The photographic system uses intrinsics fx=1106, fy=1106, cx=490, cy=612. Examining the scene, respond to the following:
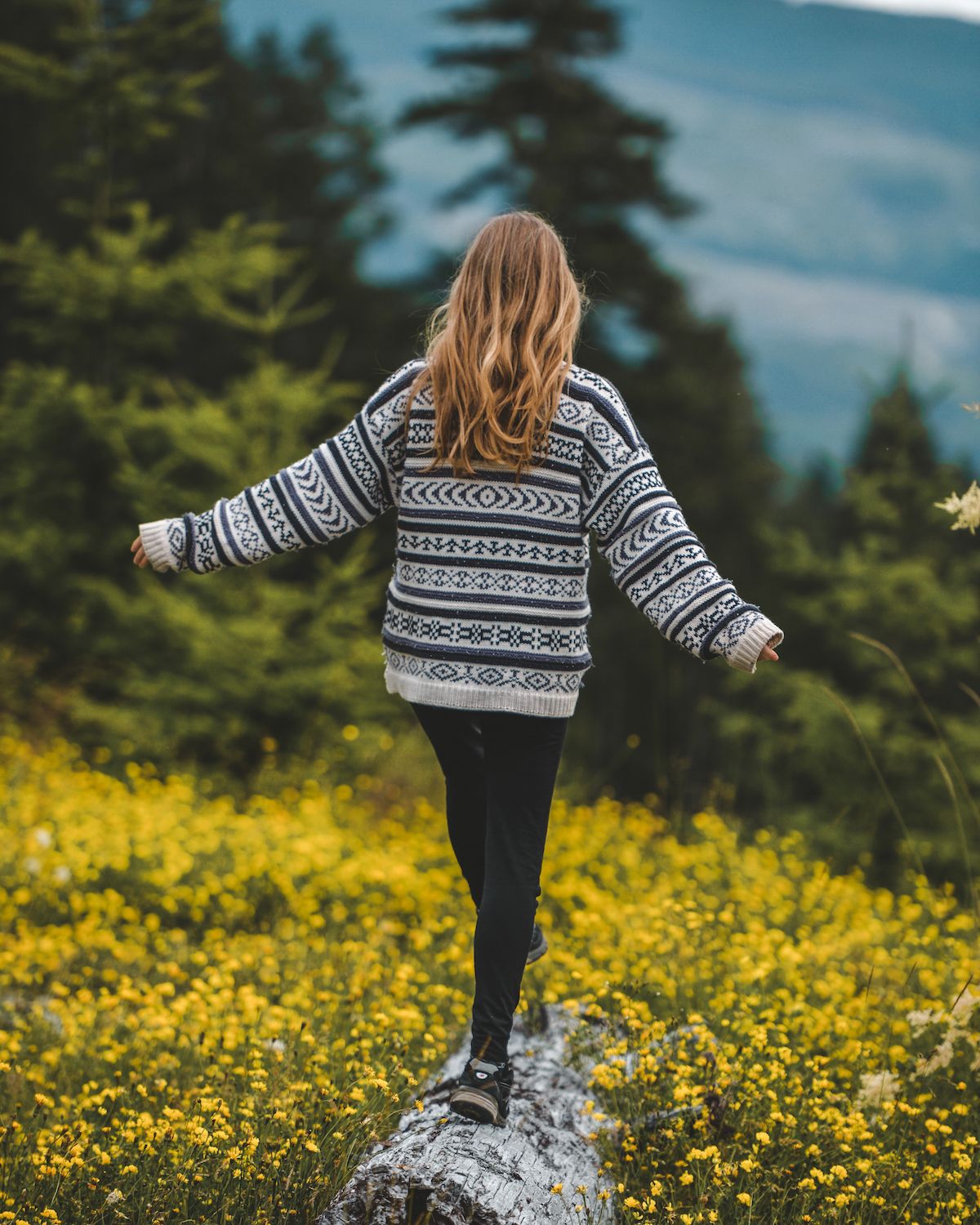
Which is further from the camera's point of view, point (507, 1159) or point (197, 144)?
point (197, 144)

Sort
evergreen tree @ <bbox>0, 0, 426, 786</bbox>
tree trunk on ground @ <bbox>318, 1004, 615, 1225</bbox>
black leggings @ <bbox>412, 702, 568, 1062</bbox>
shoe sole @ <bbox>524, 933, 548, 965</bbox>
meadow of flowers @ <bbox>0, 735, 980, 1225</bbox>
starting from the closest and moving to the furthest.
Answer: tree trunk on ground @ <bbox>318, 1004, 615, 1225</bbox>, meadow of flowers @ <bbox>0, 735, 980, 1225</bbox>, black leggings @ <bbox>412, 702, 568, 1062</bbox>, shoe sole @ <bbox>524, 933, 548, 965</bbox>, evergreen tree @ <bbox>0, 0, 426, 786</bbox>

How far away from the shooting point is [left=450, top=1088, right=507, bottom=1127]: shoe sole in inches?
94.0

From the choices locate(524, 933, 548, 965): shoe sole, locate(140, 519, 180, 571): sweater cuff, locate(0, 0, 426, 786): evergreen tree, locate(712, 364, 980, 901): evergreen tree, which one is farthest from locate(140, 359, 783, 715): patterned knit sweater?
locate(712, 364, 980, 901): evergreen tree

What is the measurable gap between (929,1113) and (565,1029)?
3.14 ft

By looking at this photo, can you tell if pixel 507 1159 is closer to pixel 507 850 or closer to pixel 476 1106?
pixel 476 1106

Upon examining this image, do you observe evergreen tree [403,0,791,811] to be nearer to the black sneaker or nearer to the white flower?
the white flower

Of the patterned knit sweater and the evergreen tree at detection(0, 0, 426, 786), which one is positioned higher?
the patterned knit sweater

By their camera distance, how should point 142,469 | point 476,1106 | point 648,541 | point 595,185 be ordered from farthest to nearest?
point 595,185
point 142,469
point 648,541
point 476,1106

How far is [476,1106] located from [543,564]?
1185 mm

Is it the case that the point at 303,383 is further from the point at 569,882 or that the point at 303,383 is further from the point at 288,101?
the point at 288,101

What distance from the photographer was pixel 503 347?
2.46 metres

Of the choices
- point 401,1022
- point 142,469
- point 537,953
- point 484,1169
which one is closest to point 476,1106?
point 484,1169

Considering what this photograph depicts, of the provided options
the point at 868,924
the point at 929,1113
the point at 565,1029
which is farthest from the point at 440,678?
the point at 868,924

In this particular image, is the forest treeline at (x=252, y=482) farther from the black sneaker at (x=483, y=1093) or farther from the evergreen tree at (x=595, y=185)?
the black sneaker at (x=483, y=1093)
